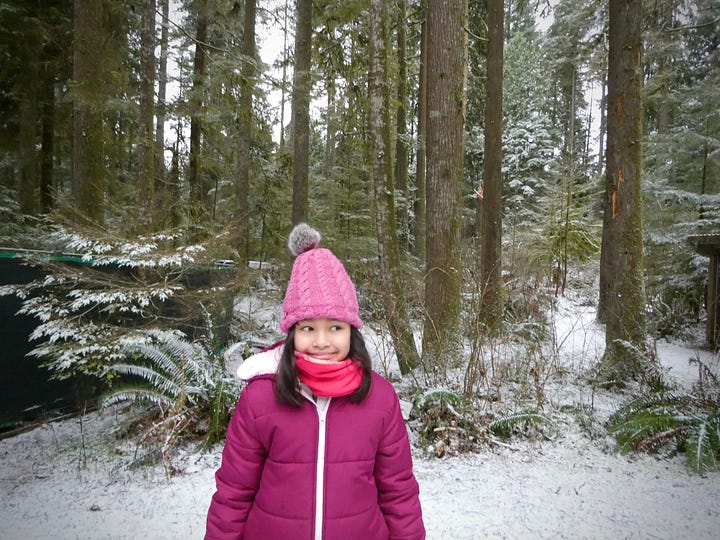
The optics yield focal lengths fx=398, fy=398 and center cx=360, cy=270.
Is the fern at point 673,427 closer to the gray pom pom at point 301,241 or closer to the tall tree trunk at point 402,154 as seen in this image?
the gray pom pom at point 301,241

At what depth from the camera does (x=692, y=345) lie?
840 cm

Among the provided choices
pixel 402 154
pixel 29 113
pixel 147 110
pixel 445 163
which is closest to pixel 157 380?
pixel 445 163

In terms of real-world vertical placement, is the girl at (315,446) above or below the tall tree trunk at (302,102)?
below

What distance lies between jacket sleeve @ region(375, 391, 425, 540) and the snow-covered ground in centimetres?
158

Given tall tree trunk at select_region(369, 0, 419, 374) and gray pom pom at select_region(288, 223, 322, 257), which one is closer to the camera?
gray pom pom at select_region(288, 223, 322, 257)

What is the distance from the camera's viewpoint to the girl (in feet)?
5.14

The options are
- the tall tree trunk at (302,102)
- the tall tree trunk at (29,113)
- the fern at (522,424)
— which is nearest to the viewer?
the fern at (522,424)

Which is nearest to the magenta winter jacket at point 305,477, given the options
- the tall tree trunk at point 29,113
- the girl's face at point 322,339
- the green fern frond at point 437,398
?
the girl's face at point 322,339

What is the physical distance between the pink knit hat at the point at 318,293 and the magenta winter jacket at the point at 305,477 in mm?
312

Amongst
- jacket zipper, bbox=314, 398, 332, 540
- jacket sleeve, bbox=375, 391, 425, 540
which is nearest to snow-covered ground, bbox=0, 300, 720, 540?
jacket sleeve, bbox=375, 391, 425, 540

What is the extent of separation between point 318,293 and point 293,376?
35 cm

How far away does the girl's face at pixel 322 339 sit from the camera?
166 centimetres

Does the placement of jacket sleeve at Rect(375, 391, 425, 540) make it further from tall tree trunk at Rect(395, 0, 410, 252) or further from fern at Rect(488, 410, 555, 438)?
tall tree trunk at Rect(395, 0, 410, 252)

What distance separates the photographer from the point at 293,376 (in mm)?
1617
